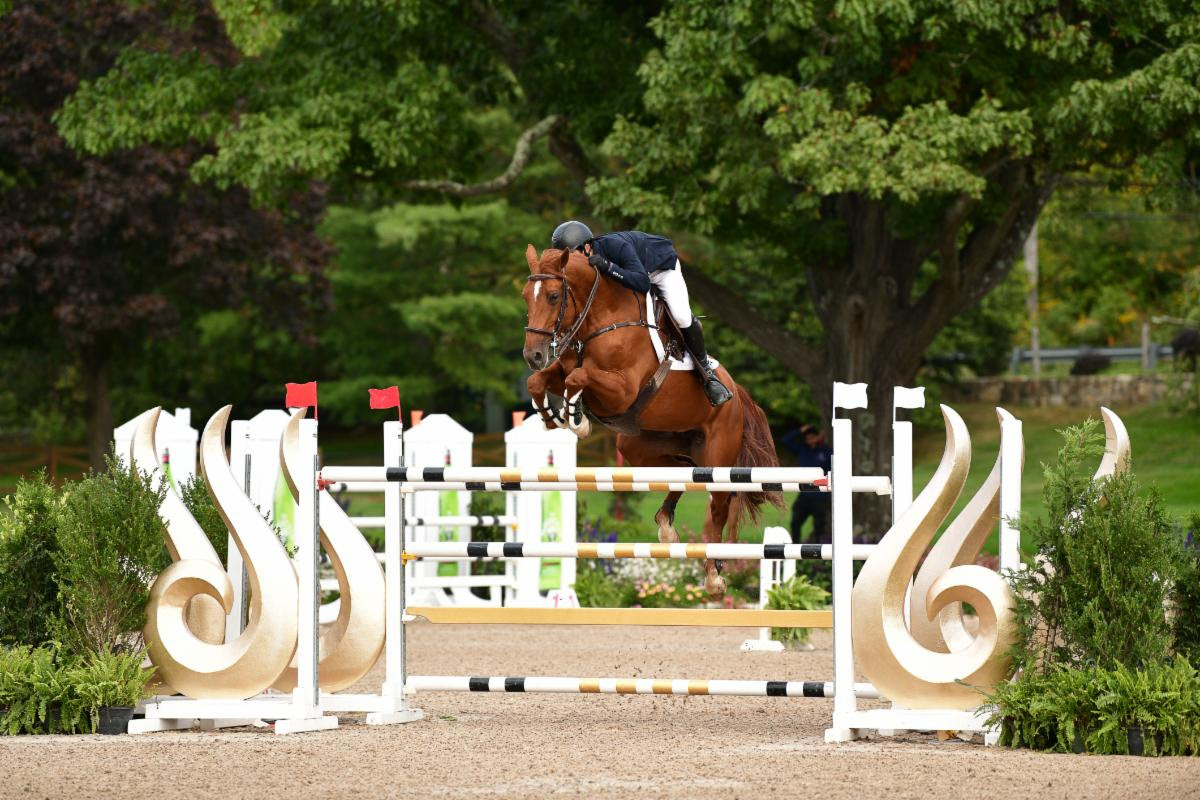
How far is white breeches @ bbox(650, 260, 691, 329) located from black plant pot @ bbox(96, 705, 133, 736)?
10.8 feet

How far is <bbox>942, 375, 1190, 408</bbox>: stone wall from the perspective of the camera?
31.6m

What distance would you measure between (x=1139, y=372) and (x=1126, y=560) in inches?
1079

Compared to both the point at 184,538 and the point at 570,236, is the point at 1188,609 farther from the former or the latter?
the point at 184,538

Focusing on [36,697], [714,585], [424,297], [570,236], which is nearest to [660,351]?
[570,236]

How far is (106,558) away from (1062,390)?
2749 cm

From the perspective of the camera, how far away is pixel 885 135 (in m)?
15.1

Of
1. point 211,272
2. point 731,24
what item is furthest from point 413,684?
point 211,272

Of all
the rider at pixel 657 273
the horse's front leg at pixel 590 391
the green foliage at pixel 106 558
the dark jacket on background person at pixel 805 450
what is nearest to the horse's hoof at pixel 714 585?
the rider at pixel 657 273

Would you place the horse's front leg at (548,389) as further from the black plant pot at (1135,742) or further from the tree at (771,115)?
the tree at (771,115)

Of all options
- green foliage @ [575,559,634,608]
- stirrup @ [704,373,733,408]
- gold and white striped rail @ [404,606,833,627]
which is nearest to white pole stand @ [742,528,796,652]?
green foliage @ [575,559,634,608]

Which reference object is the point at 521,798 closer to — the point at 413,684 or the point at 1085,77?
the point at 413,684

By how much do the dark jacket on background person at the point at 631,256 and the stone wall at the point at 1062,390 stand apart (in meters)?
24.6

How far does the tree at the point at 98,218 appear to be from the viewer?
24.2 metres

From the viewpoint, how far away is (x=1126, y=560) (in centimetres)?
653
